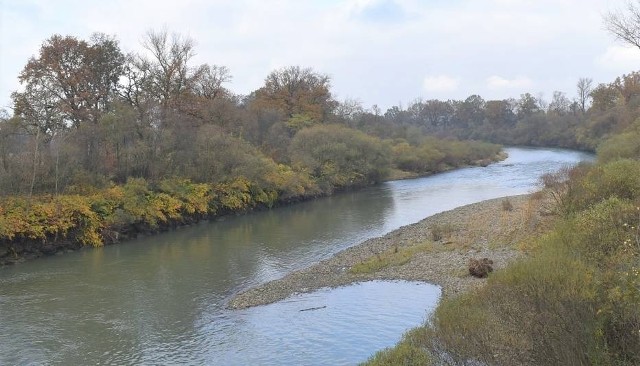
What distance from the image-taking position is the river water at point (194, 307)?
51.3 feet

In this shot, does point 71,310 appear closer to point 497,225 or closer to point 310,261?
point 310,261

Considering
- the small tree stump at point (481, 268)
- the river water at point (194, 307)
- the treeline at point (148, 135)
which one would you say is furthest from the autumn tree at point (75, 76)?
the small tree stump at point (481, 268)

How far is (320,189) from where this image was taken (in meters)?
53.8

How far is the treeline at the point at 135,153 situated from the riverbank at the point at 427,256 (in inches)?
561

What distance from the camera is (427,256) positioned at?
25000mm

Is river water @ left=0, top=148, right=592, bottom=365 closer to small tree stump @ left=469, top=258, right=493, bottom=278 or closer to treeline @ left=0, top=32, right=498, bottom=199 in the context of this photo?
small tree stump @ left=469, top=258, right=493, bottom=278

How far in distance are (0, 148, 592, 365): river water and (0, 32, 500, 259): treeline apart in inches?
105

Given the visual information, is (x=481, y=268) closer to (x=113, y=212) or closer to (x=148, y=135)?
(x=113, y=212)

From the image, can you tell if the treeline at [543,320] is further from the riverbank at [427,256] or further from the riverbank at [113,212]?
the riverbank at [113,212]

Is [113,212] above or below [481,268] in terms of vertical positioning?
above

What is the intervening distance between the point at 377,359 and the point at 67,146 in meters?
29.4

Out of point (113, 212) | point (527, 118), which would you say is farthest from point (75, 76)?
point (527, 118)

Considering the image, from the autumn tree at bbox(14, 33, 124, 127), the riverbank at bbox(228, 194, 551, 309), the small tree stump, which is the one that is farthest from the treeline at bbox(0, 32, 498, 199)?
the small tree stump

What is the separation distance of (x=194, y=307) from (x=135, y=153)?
71.7 ft
